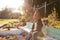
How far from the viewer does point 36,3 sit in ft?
4.48

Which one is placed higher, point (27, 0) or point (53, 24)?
point (27, 0)

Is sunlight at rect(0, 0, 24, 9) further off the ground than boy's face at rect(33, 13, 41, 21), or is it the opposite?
sunlight at rect(0, 0, 24, 9)

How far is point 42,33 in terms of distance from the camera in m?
1.36

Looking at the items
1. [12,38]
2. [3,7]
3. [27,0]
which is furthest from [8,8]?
[12,38]

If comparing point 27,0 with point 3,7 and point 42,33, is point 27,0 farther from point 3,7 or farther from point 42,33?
point 42,33

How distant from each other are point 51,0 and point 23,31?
17.9 inches

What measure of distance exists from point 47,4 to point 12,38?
525mm

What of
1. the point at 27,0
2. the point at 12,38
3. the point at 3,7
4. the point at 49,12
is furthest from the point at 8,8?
the point at 49,12

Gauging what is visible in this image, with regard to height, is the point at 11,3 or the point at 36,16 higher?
the point at 11,3

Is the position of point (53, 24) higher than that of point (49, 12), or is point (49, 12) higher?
point (49, 12)

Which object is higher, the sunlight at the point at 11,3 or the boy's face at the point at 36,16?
the sunlight at the point at 11,3

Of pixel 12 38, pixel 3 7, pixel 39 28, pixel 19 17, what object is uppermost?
pixel 3 7

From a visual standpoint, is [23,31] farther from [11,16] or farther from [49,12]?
[49,12]

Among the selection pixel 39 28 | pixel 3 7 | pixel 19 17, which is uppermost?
pixel 3 7
